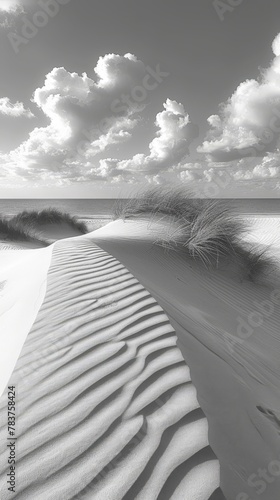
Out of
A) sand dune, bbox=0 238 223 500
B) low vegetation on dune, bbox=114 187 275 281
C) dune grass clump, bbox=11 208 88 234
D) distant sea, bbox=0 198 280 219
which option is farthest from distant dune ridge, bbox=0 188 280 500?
dune grass clump, bbox=11 208 88 234

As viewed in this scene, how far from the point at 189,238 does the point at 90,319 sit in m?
4.26

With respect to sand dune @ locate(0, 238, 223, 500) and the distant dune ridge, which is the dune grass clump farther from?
sand dune @ locate(0, 238, 223, 500)

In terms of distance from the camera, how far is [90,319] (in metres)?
2.37

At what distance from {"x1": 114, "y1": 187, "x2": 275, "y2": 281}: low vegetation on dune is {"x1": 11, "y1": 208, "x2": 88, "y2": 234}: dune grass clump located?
32.6 ft

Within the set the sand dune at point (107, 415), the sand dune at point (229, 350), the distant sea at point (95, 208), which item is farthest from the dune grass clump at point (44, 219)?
the sand dune at point (107, 415)

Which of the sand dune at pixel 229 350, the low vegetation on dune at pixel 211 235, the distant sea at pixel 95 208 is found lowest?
the sand dune at pixel 229 350

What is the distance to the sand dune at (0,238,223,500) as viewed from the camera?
119cm

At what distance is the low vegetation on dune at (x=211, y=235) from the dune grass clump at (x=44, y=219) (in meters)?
9.94

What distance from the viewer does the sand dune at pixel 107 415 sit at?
119 cm

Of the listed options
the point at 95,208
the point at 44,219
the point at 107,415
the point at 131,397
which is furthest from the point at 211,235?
the point at 95,208

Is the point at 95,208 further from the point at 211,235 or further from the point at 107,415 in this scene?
the point at 107,415

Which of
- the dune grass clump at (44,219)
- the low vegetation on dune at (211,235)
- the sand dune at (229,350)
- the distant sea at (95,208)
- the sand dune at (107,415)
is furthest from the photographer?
the distant sea at (95,208)

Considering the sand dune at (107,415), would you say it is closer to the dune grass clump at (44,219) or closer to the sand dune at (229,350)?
the sand dune at (229,350)

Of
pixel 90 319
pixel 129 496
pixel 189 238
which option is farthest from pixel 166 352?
pixel 189 238
